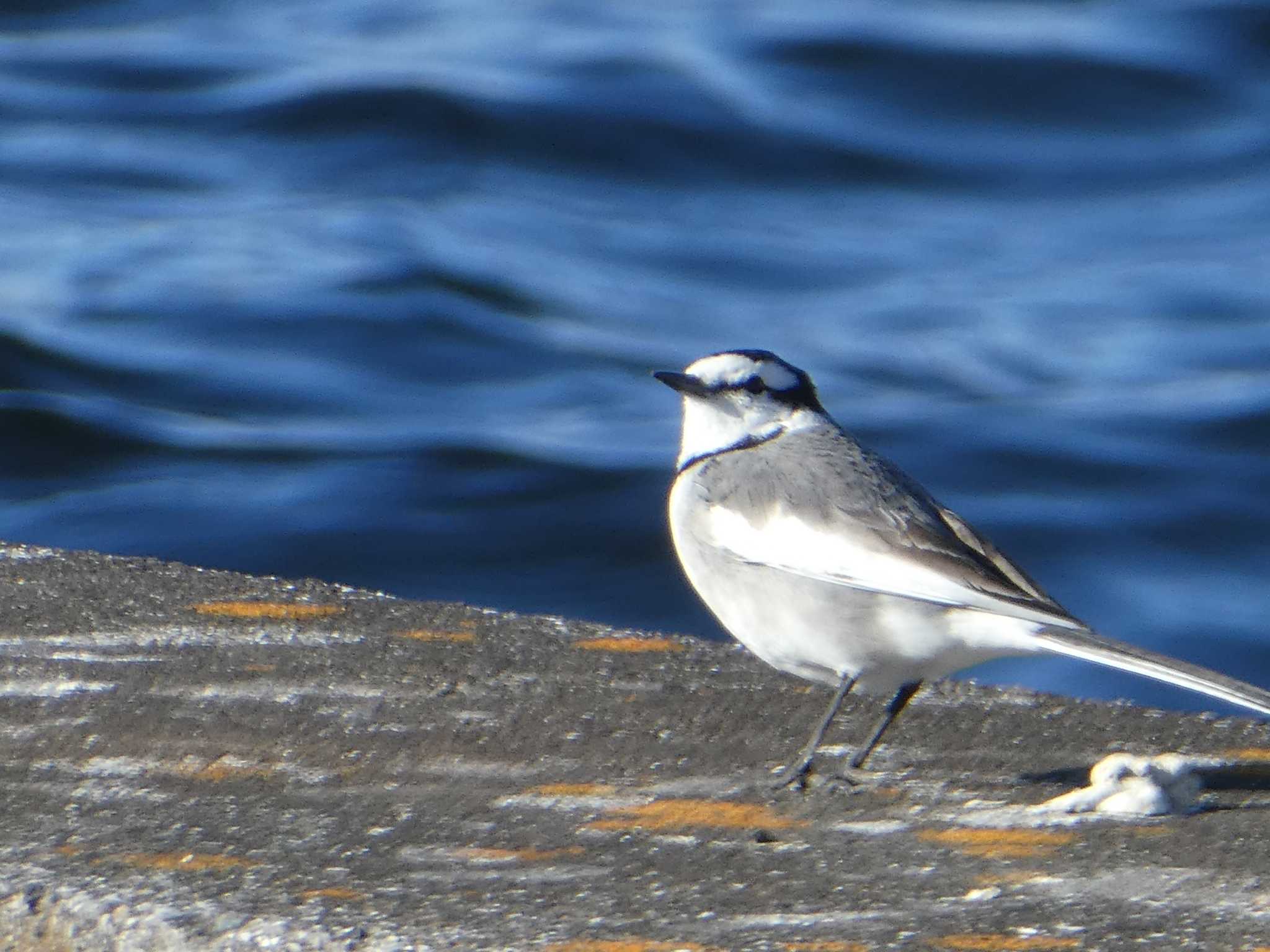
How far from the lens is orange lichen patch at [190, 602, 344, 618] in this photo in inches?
177

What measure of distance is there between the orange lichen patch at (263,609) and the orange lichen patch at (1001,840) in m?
1.88

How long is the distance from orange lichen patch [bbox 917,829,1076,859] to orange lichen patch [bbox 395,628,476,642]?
1541 mm

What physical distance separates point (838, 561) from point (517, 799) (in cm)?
84

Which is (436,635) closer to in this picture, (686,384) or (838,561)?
(686,384)

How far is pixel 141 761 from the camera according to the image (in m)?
3.52

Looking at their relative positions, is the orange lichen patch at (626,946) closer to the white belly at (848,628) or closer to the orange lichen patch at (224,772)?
→ the orange lichen patch at (224,772)

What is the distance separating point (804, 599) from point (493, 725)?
26.5 inches

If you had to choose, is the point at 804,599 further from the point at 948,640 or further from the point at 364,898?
the point at 364,898

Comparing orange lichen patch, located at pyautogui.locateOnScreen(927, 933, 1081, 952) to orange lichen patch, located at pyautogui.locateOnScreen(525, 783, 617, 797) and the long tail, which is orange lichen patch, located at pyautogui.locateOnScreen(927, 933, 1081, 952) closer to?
the long tail

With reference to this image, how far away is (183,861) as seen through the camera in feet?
9.71

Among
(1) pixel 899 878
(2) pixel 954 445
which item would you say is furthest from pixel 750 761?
(2) pixel 954 445

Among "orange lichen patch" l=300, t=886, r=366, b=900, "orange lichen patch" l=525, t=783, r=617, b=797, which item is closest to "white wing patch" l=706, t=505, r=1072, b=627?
"orange lichen patch" l=525, t=783, r=617, b=797

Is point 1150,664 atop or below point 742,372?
below

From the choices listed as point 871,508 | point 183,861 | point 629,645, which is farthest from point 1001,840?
point 629,645
